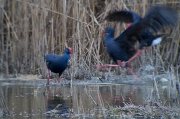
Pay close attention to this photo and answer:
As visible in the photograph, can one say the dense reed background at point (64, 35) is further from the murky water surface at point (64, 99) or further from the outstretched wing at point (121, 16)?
the murky water surface at point (64, 99)

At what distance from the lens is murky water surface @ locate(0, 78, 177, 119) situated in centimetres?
542

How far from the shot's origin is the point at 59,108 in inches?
228

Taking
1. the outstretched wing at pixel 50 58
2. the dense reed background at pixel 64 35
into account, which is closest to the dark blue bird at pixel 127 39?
the dense reed background at pixel 64 35

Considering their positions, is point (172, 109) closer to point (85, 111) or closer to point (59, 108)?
point (85, 111)

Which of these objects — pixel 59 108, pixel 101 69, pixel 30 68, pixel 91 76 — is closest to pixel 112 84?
pixel 91 76

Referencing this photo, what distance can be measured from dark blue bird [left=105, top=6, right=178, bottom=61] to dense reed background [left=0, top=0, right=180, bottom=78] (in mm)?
348

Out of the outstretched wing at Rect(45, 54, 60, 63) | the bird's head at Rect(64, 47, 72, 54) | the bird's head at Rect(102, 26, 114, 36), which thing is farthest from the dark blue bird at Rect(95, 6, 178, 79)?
the outstretched wing at Rect(45, 54, 60, 63)

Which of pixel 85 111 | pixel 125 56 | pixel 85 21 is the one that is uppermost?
pixel 85 21

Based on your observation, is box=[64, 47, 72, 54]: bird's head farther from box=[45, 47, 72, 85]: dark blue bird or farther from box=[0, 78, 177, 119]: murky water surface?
box=[0, 78, 177, 119]: murky water surface

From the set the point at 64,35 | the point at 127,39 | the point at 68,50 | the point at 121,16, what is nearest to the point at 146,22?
the point at 127,39

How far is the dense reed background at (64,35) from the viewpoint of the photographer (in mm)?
9008

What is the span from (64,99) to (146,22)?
2.41m

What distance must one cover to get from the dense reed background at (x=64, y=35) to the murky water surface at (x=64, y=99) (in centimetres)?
86

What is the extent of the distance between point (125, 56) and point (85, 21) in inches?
39.7
